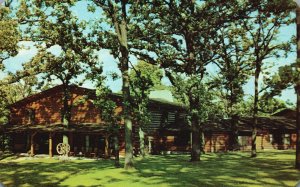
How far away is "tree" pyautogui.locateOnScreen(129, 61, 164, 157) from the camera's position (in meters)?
21.8

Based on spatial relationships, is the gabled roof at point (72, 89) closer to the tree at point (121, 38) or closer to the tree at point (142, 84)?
the tree at point (142, 84)

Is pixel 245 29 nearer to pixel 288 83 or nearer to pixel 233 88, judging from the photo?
pixel 233 88

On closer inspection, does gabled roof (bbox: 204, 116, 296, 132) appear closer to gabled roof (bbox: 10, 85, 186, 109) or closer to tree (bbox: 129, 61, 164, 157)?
gabled roof (bbox: 10, 85, 186, 109)

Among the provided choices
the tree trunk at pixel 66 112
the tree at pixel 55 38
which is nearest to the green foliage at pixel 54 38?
the tree at pixel 55 38

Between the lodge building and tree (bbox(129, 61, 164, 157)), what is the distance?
4070 millimetres

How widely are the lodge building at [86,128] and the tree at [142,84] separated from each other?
160 inches

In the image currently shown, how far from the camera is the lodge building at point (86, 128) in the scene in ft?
111

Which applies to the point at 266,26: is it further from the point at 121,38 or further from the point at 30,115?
the point at 30,115

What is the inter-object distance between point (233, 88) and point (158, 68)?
10.3 meters

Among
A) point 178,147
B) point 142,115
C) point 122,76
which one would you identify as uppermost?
point 122,76

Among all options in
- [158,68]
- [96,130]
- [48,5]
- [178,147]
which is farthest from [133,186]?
[178,147]

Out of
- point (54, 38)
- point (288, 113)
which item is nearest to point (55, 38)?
point (54, 38)

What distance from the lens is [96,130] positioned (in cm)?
3453

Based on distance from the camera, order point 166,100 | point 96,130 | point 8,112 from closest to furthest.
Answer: point 166,100 < point 96,130 < point 8,112
